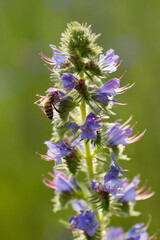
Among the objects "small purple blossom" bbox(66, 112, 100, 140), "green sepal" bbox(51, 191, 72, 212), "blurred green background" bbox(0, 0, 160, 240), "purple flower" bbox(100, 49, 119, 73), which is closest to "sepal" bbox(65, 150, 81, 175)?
"small purple blossom" bbox(66, 112, 100, 140)

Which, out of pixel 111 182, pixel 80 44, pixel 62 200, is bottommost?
pixel 111 182

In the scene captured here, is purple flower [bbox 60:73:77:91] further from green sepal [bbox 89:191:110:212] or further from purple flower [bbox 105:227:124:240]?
purple flower [bbox 105:227:124:240]

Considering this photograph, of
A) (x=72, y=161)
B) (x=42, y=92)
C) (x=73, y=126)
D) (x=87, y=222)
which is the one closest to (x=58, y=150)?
(x=72, y=161)

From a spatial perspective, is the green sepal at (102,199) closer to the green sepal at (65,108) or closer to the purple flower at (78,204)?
the purple flower at (78,204)

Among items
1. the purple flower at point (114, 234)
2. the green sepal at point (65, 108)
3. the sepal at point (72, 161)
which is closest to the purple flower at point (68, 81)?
the green sepal at point (65, 108)

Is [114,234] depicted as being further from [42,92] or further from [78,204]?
[42,92]

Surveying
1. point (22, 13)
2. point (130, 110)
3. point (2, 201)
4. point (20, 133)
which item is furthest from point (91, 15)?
point (2, 201)

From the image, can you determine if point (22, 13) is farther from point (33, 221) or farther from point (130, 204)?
point (130, 204)

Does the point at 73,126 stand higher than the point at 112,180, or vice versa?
the point at 73,126
